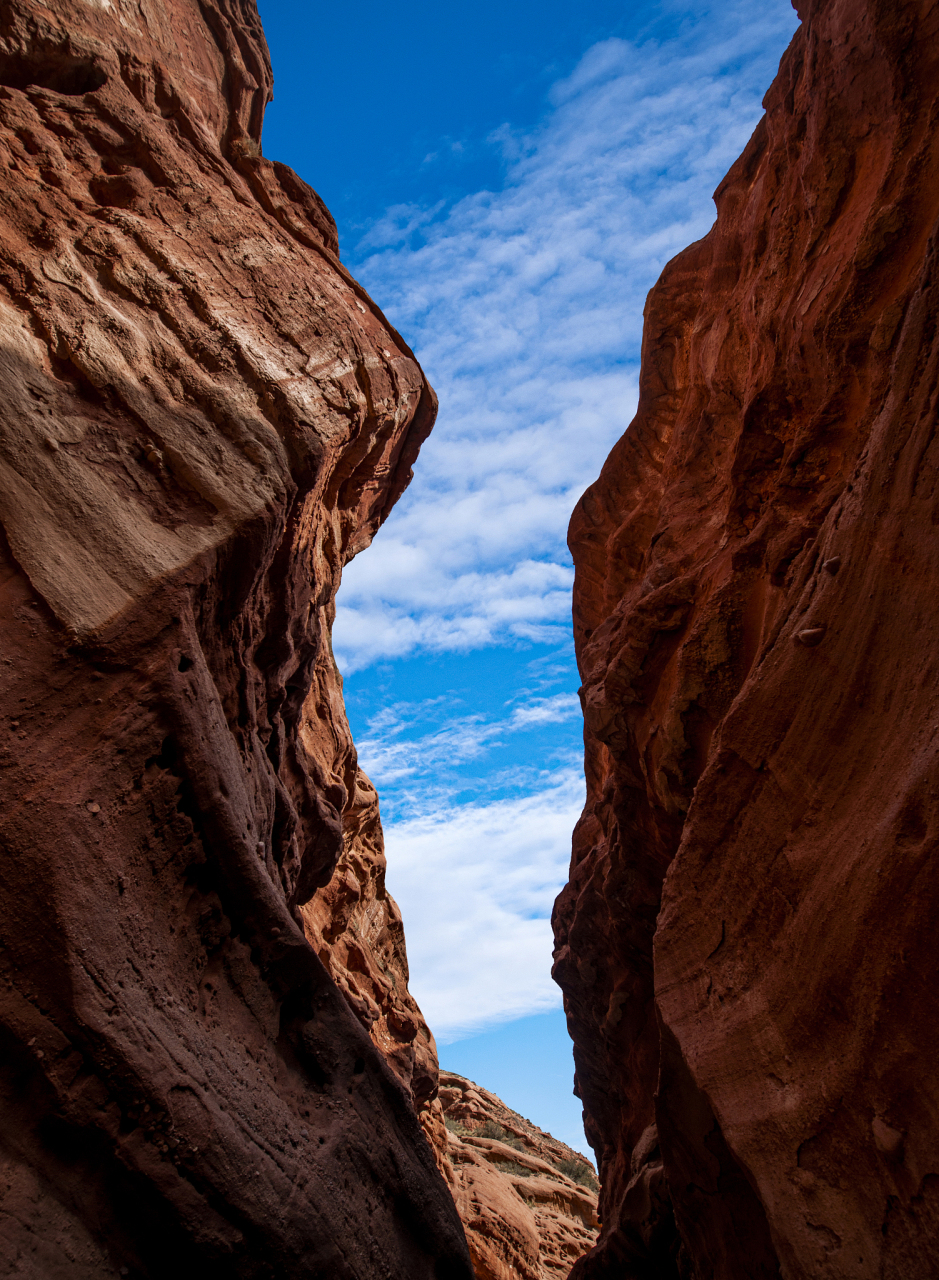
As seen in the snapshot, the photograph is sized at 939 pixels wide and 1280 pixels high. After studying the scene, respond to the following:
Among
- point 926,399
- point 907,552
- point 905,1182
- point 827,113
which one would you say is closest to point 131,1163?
point 905,1182

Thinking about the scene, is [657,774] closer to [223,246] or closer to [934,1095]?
[934,1095]

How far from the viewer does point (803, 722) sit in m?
6.41

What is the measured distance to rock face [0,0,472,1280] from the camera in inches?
Answer: 187

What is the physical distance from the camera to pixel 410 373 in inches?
398

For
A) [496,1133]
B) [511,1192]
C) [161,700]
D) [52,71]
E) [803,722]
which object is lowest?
[511,1192]

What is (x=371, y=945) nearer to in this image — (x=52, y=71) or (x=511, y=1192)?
(x=511, y=1192)

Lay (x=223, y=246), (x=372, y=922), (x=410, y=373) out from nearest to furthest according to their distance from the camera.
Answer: (x=223, y=246)
(x=410, y=373)
(x=372, y=922)

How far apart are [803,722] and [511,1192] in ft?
57.3

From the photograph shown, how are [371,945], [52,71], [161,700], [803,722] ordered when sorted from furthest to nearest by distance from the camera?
1. [371,945]
2. [52,71]
3. [803,722]
4. [161,700]

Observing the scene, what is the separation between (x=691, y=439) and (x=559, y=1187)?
20.5m

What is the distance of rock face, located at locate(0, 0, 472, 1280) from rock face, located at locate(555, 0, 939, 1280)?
3.04 metres

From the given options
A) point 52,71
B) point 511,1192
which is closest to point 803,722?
point 52,71

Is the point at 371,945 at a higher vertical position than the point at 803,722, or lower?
higher

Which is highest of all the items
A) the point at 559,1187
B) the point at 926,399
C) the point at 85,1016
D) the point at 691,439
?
the point at 691,439
